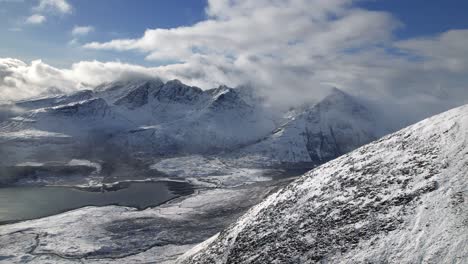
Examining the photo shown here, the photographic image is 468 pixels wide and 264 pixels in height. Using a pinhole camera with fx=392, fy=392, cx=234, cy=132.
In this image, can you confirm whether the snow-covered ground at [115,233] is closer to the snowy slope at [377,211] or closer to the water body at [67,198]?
the water body at [67,198]

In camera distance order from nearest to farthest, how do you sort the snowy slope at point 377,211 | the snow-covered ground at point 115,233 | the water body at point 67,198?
the snowy slope at point 377,211 < the snow-covered ground at point 115,233 < the water body at point 67,198

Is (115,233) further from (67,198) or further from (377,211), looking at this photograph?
(377,211)

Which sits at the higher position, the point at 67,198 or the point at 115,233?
the point at 67,198

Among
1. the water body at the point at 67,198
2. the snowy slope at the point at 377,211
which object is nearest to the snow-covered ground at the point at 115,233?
the water body at the point at 67,198

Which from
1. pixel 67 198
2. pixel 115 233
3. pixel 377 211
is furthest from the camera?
pixel 67 198

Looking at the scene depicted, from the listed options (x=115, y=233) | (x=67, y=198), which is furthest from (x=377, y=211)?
(x=67, y=198)

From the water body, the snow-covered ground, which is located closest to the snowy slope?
the snow-covered ground

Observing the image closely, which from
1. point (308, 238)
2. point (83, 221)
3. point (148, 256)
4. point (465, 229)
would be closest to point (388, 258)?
point (465, 229)
